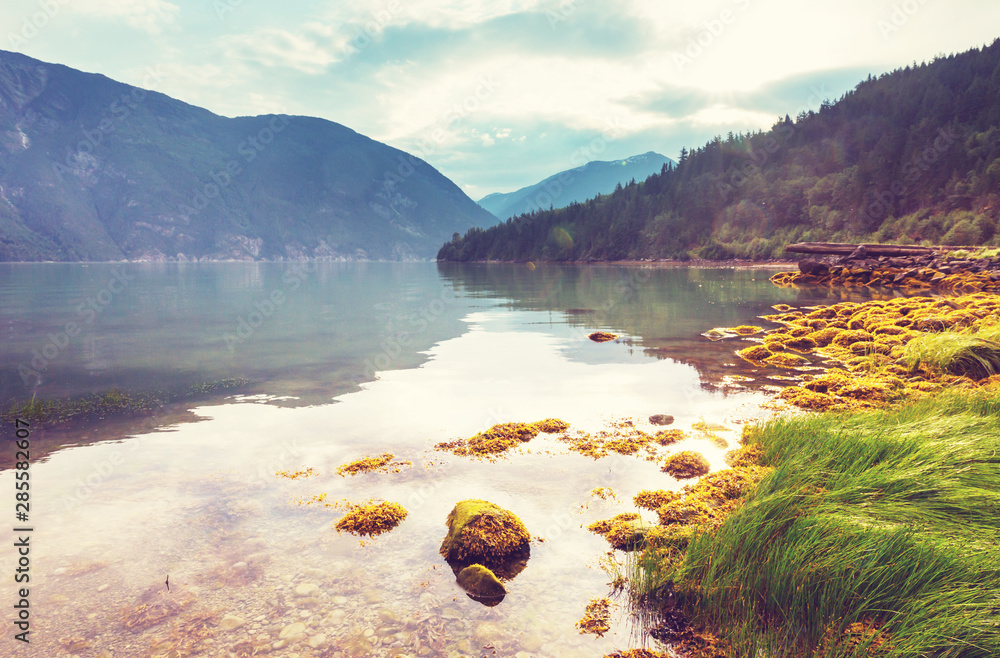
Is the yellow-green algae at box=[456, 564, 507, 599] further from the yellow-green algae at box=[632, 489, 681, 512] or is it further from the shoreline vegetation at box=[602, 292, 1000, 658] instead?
the yellow-green algae at box=[632, 489, 681, 512]

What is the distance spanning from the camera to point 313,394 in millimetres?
13484

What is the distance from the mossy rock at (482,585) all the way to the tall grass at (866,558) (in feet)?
5.94

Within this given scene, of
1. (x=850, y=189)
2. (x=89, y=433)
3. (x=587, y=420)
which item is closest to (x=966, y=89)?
(x=850, y=189)

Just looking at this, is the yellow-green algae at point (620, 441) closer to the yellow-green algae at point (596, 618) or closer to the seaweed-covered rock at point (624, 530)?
the seaweed-covered rock at point (624, 530)

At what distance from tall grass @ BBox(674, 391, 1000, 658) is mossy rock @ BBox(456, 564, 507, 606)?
71.3 inches

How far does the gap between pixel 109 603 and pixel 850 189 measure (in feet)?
491

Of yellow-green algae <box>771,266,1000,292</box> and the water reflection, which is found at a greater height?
yellow-green algae <box>771,266,1000,292</box>

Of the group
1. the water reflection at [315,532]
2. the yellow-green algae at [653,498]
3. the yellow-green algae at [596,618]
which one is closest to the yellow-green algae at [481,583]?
the water reflection at [315,532]

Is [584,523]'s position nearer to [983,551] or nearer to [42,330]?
[983,551]

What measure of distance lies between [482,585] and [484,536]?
0.64 metres

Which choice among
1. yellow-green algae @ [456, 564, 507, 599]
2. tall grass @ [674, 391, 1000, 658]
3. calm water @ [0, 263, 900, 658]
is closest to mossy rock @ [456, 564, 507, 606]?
yellow-green algae @ [456, 564, 507, 599]

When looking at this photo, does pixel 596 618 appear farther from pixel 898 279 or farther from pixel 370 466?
pixel 898 279

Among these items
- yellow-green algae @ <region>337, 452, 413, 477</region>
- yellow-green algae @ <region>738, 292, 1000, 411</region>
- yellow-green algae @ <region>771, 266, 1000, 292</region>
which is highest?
yellow-green algae @ <region>771, 266, 1000, 292</region>

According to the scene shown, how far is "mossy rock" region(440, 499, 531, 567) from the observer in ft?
18.4
